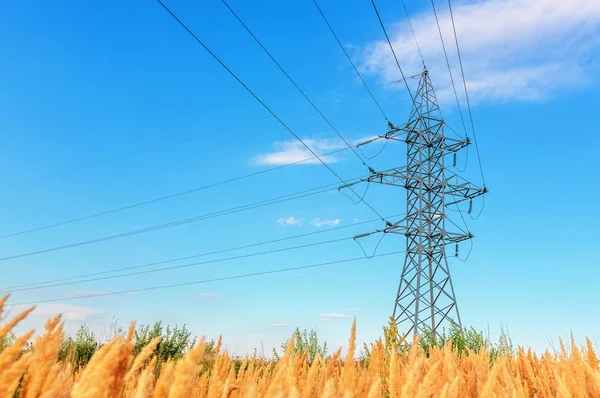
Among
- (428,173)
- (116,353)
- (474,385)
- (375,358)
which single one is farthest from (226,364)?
(428,173)

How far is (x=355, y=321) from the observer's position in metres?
1.83

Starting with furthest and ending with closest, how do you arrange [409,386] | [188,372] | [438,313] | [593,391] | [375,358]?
1. [438,313]
2. [375,358]
3. [593,391]
4. [409,386]
5. [188,372]

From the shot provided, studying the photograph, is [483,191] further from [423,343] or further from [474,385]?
[474,385]

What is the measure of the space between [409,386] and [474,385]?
2426 mm

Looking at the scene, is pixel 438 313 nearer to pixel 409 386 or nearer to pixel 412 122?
pixel 412 122

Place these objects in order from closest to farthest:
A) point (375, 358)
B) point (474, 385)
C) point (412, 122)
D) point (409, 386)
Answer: point (409, 386) → point (375, 358) → point (474, 385) → point (412, 122)

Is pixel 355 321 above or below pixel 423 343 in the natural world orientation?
below

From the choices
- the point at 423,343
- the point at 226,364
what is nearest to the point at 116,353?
the point at 226,364

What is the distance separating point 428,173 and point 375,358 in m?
15.7

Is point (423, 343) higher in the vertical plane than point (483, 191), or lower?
lower

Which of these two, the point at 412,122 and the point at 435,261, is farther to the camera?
the point at 412,122

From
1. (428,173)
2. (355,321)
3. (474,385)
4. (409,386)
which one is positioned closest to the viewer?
(409,386)

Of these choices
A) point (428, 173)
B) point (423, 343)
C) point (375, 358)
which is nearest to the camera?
point (375, 358)

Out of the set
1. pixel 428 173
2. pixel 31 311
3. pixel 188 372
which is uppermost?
pixel 428 173
